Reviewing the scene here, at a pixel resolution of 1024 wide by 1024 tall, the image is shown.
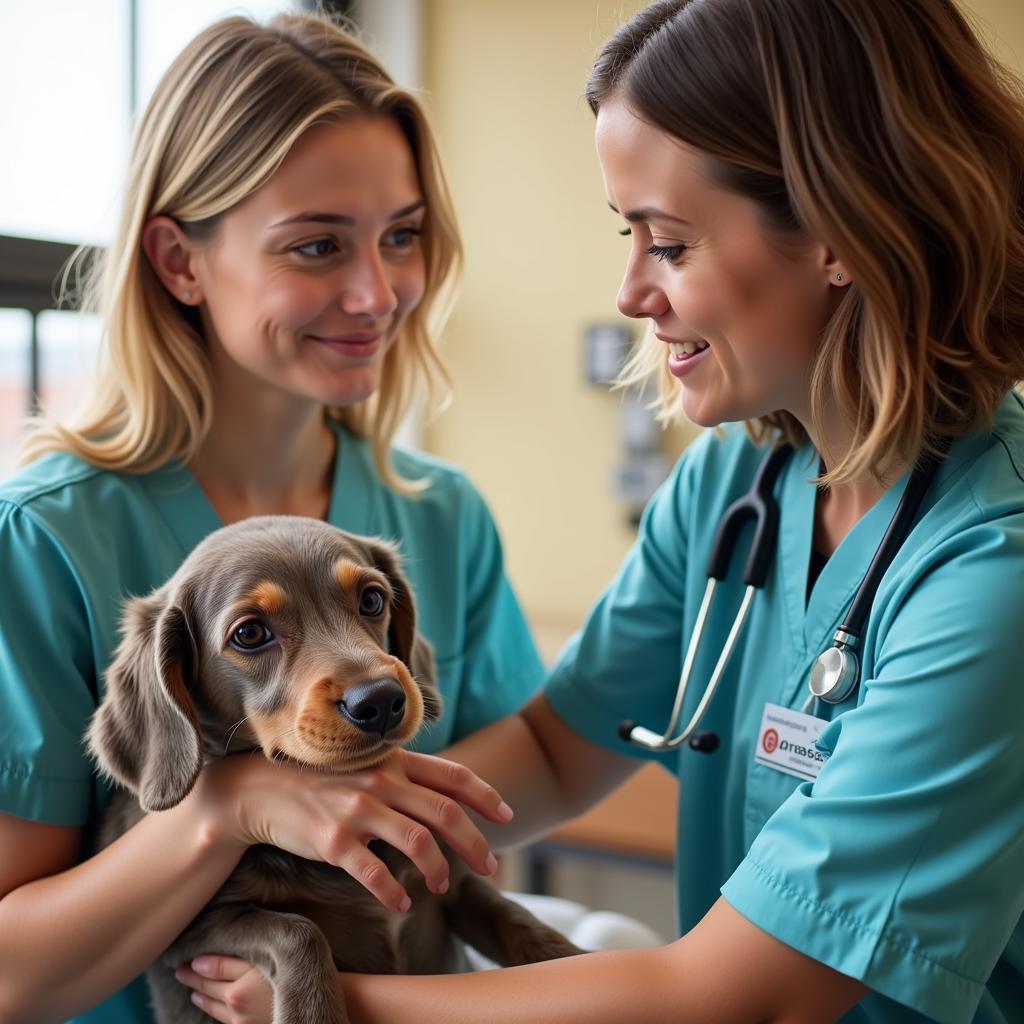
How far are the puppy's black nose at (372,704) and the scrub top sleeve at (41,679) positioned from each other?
41cm

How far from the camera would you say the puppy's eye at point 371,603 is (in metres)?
1.35

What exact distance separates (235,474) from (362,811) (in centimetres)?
66

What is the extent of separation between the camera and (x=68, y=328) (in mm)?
2438

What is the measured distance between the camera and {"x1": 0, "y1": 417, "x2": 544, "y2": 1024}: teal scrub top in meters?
1.35

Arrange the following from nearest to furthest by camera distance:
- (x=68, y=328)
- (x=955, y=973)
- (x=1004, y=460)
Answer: (x=955, y=973) < (x=1004, y=460) < (x=68, y=328)

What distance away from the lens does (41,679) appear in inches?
53.9

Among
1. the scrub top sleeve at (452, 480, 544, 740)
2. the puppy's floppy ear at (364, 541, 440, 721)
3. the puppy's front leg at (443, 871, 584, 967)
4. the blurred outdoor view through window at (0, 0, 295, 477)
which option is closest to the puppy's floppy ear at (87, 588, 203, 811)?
the puppy's floppy ear at (364, 541, 440, 721)

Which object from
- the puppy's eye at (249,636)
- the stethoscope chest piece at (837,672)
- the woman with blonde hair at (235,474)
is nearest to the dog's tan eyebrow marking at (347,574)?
the puppy's eye at (249,636)

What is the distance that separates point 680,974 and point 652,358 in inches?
32.3

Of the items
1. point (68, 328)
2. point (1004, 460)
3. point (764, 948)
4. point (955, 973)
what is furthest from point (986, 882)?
point (68, 328)

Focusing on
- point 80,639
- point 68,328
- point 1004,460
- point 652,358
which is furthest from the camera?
point 68,328

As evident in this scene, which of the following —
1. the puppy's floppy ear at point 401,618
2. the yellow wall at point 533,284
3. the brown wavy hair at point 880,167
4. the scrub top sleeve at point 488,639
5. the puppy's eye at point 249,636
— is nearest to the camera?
the brown wavy hair at point 880,167

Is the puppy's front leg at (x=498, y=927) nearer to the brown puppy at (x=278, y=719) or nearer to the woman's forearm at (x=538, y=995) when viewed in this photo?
the brown puppy at (x=278, y=719)

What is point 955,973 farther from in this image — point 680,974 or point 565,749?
point 565,749
